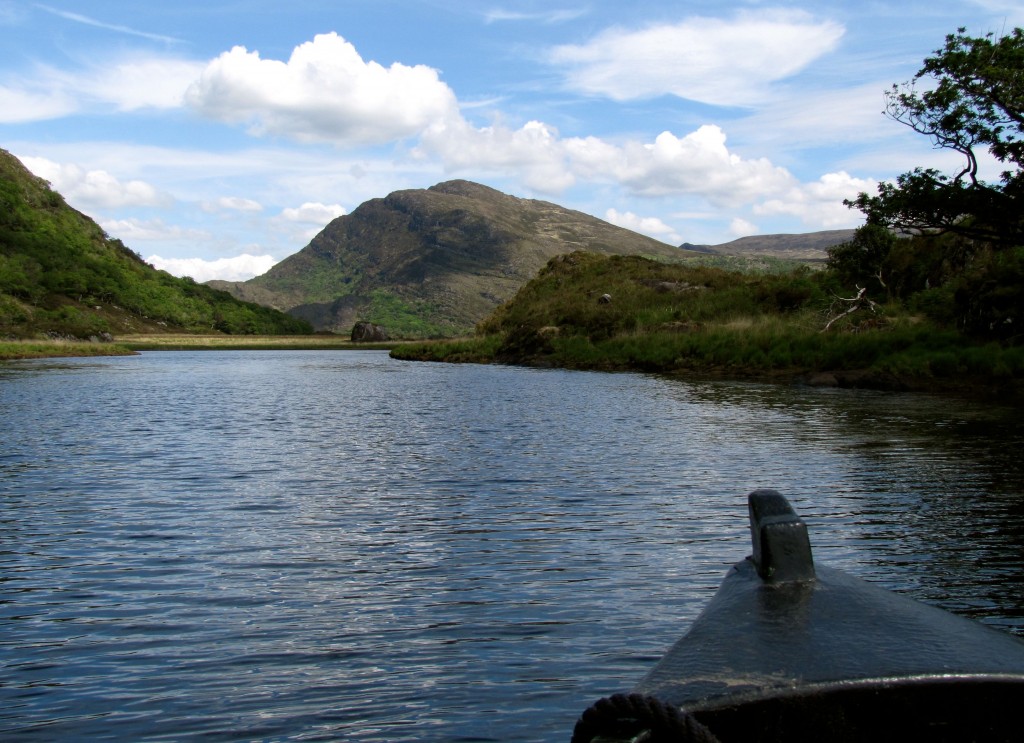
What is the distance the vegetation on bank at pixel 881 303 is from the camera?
90.1 ft

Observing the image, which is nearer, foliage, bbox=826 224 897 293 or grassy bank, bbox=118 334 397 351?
foliage, bbox=826 224 897 293

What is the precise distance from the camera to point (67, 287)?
530 ft

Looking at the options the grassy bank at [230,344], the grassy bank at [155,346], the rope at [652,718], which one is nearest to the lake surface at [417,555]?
the rope at [652,718]

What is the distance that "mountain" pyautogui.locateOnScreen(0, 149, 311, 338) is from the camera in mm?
139125

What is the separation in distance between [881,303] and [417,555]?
3919 centimetres

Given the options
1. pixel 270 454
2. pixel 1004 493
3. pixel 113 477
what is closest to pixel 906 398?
pixel 1004 493

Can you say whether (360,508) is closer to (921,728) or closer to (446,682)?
(446,682)

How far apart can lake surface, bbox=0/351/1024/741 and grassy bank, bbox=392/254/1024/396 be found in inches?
436

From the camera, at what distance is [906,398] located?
30000 mm

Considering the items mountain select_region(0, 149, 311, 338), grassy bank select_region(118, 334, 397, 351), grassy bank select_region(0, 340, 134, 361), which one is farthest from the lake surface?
mountain select_region(0, 149, 311, 338)

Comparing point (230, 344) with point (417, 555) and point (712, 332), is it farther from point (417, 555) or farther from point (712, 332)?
point (417, 555)

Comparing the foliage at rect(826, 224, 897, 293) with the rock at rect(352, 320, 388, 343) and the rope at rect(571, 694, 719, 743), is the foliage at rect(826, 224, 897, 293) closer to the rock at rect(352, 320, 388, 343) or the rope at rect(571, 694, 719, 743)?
the rope at rect(571, 694, 719, 743)

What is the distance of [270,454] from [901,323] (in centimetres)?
2939

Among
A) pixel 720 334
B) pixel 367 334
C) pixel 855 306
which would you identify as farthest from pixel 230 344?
pixel 855 306
